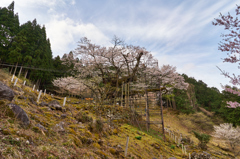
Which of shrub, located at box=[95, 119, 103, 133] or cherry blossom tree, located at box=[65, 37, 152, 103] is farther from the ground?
cherry blossom tree, located at box=[65, 37, 152, 103]

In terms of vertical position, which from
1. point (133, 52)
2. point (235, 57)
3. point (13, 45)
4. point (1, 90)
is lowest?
point (1, 90)

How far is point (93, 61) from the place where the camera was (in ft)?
47.0

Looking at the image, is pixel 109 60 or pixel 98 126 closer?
pixel 98 126

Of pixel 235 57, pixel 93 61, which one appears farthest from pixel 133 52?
pixel 235 57

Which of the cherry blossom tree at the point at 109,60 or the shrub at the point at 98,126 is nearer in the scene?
the shrub at the point at 98,126

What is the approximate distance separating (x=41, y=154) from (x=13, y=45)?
26.7 m

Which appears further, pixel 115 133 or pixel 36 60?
pixel 36 60

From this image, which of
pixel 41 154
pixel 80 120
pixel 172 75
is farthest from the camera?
pixel 172 75

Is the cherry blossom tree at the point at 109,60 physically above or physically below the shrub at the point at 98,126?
above

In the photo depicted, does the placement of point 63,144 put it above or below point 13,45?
below

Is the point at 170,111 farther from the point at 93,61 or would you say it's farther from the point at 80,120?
the point at 80,120

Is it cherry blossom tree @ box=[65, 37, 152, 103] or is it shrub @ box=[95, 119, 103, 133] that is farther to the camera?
cherry blossom tree @ box=[65, 37, 152, 103]

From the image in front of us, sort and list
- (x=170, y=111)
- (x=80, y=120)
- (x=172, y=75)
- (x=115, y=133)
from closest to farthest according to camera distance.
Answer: (x=80, y=120)
(x=115, y=133)
(x=172, y=75)
(x=170, y=111)

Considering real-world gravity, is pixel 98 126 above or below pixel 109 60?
below
